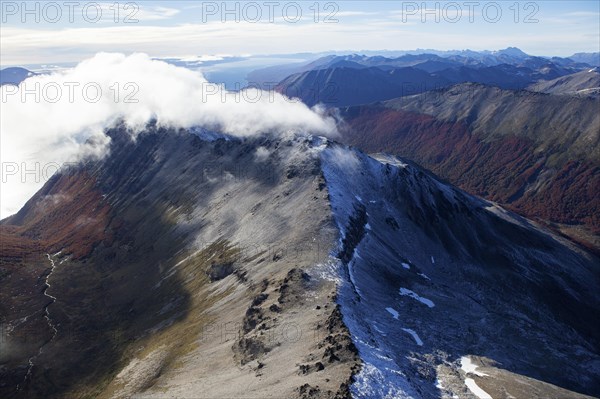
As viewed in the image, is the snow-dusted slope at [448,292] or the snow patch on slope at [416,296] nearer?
the snow-dusted slope at [448,292]

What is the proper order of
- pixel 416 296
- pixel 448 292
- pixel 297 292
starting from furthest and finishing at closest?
1. pixel 448 292
2. pixel 416 296
3. pixel 297 292

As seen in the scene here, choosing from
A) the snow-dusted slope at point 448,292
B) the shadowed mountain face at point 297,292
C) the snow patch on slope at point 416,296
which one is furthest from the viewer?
the snow patch on slope at point 416,296

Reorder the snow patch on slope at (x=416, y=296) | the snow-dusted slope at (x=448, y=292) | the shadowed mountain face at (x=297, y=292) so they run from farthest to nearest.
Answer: the snow patch on slope at (x=416, y=296) < the shadowed mountain face at (x=297, y=292) < the snow-dusted slope at (x=448, y=292)

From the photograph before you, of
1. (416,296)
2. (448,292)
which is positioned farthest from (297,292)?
(448,292)

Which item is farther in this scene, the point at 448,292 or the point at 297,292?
the point at 448,292

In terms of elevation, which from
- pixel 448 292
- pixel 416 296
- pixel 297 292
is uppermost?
pixel 297 292

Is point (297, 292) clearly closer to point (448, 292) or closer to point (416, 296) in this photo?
point (416, 296)

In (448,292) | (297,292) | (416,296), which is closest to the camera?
(297,292)

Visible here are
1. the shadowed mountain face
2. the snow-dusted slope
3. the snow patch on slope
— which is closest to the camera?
the snow-dusted slope

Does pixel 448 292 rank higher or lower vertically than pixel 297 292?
lower
